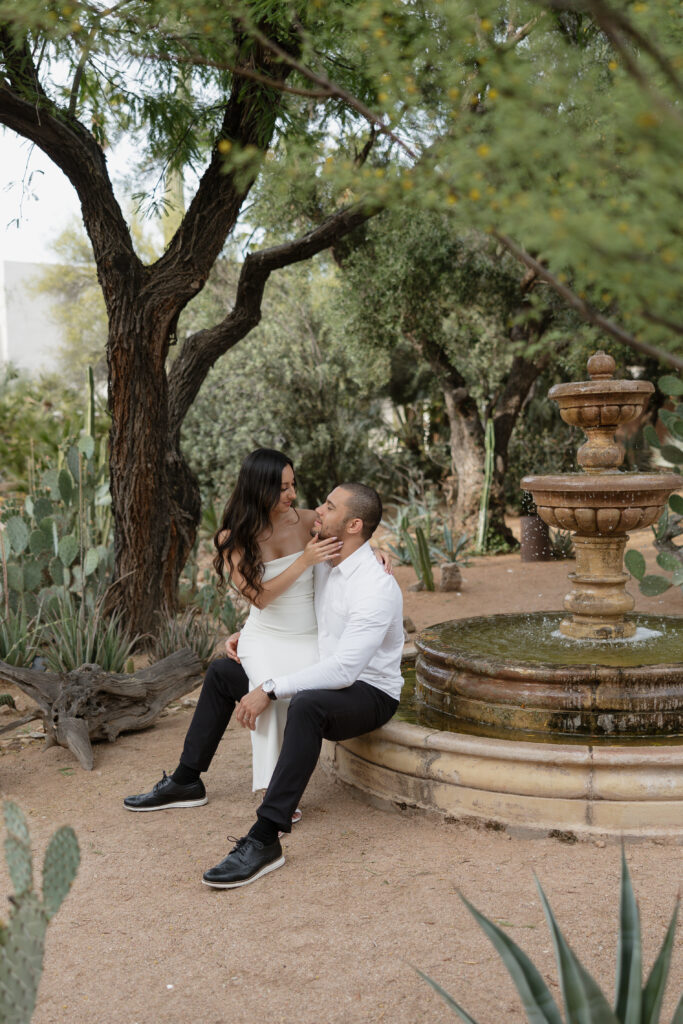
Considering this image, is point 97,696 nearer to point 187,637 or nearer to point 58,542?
point 187,637

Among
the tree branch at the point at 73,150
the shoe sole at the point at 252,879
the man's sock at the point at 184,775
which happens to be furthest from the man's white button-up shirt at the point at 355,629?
the tree branch at the point at 73,150

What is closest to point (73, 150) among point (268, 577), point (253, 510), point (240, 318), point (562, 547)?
point (240, 318)

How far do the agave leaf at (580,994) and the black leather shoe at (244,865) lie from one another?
72.7 inches

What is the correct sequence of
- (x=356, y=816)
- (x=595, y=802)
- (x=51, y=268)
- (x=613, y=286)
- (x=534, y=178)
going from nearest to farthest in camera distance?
(x=613, y=286) → (x=534, y=178) → (x=595, y=802) → (x=356, y=816) → (x=51, y=268)

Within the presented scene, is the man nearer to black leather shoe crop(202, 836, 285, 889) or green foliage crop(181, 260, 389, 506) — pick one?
black leather shoe crop(202, 836, 285, 889)

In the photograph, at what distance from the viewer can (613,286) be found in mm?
1535

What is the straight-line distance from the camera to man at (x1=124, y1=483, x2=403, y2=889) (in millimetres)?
3510

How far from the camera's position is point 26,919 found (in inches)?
71.4

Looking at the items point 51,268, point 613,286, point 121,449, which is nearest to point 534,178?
point 613,286

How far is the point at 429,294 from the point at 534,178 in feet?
35.3

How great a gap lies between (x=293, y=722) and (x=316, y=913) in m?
0.69

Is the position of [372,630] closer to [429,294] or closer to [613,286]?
[613,286]

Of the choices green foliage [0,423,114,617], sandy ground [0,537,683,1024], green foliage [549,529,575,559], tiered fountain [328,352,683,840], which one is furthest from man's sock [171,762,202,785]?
green foliage [549,529,575,559]

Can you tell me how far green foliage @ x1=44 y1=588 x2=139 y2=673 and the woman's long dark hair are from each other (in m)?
1.61
